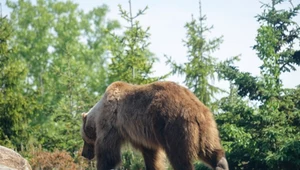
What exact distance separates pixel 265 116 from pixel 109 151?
136 inches

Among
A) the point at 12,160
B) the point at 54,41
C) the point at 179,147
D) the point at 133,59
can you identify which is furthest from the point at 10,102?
the point at 54,41

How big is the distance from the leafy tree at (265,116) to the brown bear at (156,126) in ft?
7.09

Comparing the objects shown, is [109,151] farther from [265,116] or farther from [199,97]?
[199,97]

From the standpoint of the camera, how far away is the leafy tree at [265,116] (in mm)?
11547

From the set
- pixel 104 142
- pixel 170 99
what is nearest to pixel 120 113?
pixel 104 142

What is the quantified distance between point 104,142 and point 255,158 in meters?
3.31

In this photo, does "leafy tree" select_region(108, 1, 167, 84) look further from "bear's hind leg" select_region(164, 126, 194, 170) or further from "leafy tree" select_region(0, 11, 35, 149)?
"bear's hind leg" select_region(164, 126, 194, 170)

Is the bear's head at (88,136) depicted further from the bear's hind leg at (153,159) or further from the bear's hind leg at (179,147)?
the bear's hind leg at (179,147)

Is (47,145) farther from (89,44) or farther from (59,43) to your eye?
(89,44)

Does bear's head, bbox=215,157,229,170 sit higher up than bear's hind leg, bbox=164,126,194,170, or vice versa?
bear's hind leg, bbox=164,126,194,170

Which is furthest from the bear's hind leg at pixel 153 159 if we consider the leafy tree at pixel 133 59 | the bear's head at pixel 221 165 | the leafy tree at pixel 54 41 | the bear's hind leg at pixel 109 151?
the leafy tree at pixel 54 41

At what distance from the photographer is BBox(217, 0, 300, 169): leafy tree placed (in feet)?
37.9

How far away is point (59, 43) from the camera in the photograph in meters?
43.3

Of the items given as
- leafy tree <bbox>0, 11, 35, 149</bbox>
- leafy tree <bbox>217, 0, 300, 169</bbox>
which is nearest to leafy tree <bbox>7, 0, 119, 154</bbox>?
leafy tree <bbox>0, 11, 35, 149</bbox>
